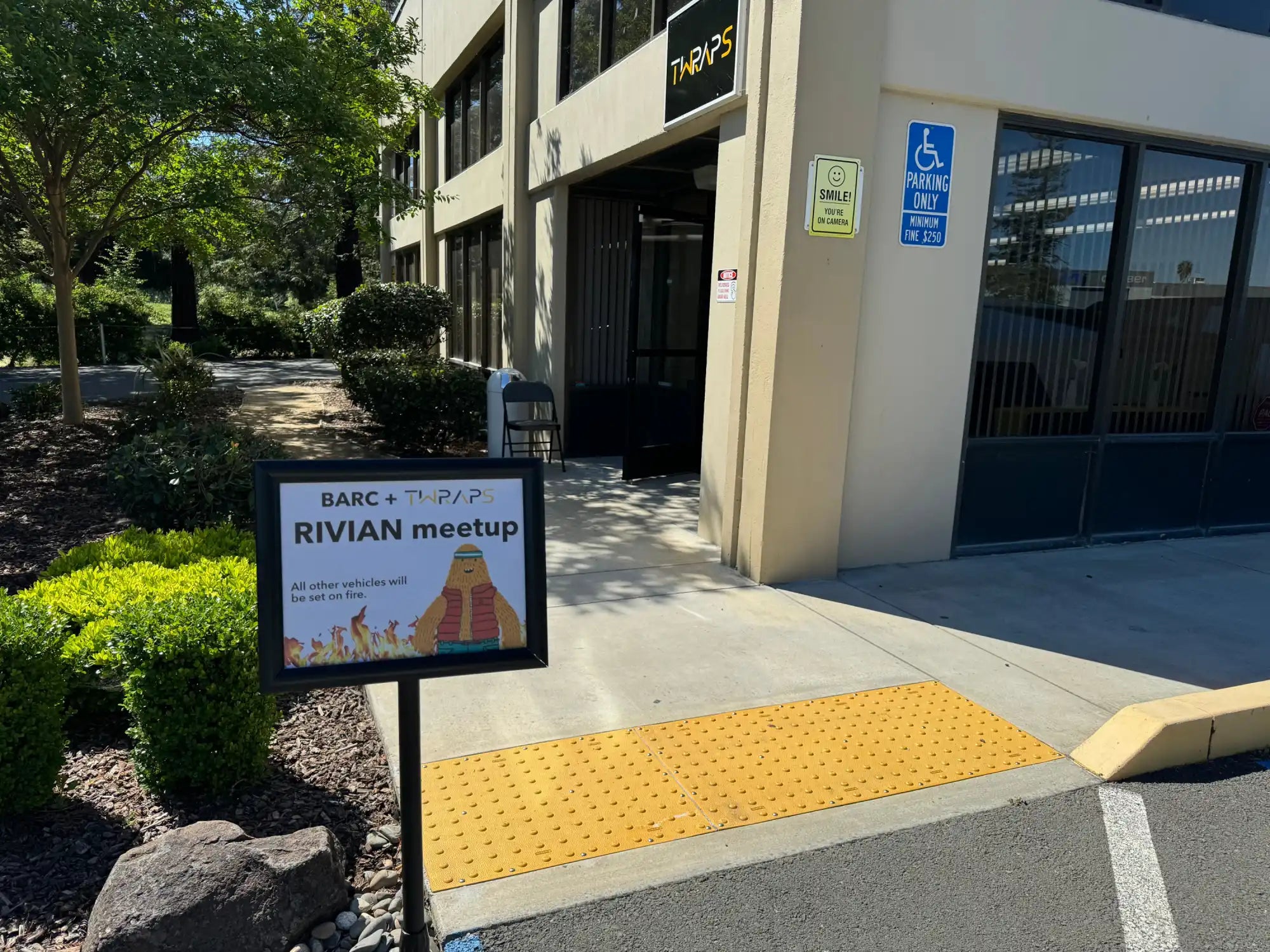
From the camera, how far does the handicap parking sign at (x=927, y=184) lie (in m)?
5.50

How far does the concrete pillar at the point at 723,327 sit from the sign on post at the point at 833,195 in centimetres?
49

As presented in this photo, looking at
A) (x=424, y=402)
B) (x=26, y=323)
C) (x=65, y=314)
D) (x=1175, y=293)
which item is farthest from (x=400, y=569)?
(x=26, y=323)

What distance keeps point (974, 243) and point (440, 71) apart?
11.1 metres

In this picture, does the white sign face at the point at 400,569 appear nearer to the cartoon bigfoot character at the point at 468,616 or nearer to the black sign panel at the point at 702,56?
the cartoon bigfoot character at the point at 468,616

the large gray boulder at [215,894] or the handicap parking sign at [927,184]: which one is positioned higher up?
the handicap parking sign at [927,184]

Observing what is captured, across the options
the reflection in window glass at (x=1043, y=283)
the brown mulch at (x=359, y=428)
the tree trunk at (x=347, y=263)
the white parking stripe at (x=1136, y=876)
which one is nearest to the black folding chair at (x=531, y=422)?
the brown mulch at (x=359, y=428)

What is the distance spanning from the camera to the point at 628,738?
3.62 m

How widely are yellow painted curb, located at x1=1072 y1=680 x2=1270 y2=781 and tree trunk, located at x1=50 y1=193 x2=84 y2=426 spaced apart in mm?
9585

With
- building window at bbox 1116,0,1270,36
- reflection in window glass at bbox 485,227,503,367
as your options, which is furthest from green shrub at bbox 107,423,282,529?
building window at bbox 1116,0,1270,36

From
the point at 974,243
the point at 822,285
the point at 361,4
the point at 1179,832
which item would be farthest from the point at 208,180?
the point at 1179,832

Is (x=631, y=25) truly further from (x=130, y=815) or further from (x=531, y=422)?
(x=130, y=815)

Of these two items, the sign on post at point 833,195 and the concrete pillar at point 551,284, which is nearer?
the sign on post at point 833,195

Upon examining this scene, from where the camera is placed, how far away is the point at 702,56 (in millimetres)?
6023

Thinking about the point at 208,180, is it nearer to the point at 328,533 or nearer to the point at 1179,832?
the point at 328,533
